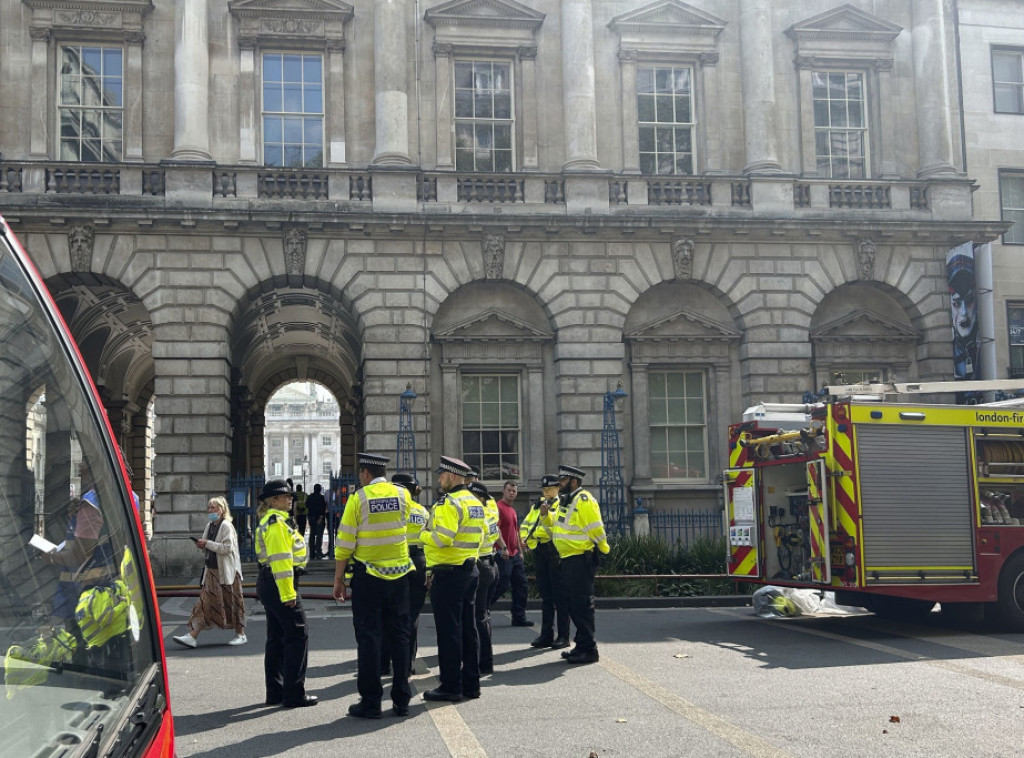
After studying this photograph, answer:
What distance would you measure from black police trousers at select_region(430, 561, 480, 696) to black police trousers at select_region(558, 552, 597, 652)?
1.79 meters

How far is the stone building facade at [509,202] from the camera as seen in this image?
2217cm

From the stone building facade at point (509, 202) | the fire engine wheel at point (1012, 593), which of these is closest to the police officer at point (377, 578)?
the fire engine wheel at point (1012, 593)

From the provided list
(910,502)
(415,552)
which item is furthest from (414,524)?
(910,502)

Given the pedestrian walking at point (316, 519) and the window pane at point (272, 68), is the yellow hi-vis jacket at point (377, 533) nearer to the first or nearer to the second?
the window pane at point (272, 68)

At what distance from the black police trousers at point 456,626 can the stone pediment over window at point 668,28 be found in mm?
17969

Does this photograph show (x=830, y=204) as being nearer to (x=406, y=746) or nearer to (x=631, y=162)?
(x=631, y=162)

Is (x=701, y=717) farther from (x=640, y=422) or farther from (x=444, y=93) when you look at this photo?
(x=444, y=93)

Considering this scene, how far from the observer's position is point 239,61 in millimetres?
23406

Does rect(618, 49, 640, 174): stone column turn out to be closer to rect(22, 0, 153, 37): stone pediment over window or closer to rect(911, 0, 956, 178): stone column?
rect(911, 0, 956, 178): stone column

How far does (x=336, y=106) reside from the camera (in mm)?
23672

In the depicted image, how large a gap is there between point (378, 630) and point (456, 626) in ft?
2.72

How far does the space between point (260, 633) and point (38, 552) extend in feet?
40.6

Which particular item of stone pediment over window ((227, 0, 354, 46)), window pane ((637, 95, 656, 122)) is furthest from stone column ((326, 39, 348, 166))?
window pane ((637, 95, 656, 122))

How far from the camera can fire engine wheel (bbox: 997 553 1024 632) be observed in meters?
13.1
